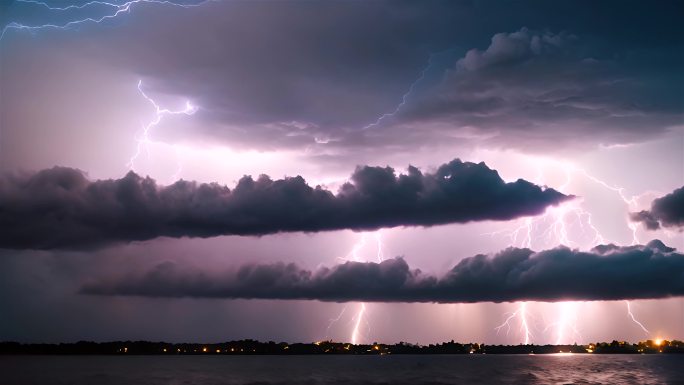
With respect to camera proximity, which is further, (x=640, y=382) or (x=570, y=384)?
(x=640, y=382)

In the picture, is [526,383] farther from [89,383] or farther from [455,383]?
[89,383]

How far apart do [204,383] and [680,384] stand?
344ft

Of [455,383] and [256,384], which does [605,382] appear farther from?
[256,384]

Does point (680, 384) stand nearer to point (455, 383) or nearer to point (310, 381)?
point (455, 383)

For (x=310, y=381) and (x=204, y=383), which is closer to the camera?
(x=204, y=383)

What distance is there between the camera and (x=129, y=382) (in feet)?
496

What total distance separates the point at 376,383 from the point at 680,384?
66599 millimetres

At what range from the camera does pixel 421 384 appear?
14538 centimetres

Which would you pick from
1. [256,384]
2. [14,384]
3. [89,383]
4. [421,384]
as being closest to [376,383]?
[421,384]

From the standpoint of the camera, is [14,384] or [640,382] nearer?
[14,384]

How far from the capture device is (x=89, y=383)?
147500 millimetres

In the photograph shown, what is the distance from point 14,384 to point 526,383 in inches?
4369

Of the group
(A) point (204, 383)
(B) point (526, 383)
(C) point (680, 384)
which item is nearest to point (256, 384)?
(A) point (204, 383)

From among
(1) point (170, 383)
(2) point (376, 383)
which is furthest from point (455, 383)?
(1) point (170, 383)
